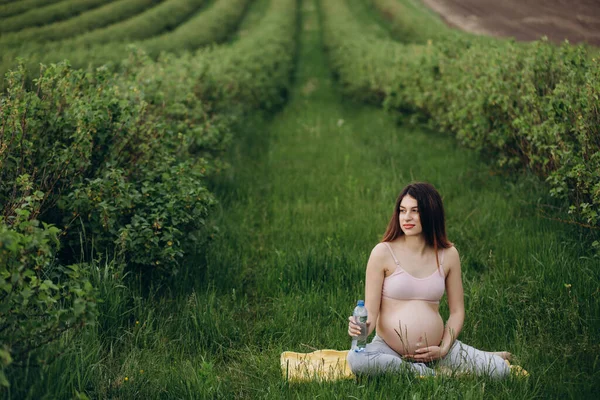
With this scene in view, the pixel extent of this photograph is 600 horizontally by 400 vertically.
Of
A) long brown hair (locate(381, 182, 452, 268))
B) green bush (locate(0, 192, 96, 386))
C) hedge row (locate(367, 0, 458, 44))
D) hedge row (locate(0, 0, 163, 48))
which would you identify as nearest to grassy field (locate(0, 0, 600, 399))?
green bush (locate(0, 192, 96, 386))

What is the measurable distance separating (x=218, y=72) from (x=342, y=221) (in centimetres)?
513

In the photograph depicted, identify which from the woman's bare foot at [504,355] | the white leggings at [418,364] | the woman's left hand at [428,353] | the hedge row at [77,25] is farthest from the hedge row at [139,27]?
the woman's bare foot at [504,355]

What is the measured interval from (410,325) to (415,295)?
0.62 ft

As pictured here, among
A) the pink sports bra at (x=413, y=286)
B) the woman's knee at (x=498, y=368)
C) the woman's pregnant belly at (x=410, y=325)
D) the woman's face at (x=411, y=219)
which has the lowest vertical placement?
the woman's knee at (x=498, y=368)

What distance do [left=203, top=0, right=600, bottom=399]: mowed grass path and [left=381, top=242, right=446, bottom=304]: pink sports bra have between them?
1.68 ft

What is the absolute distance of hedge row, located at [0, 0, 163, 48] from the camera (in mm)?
17598

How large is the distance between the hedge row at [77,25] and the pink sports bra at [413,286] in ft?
38.7

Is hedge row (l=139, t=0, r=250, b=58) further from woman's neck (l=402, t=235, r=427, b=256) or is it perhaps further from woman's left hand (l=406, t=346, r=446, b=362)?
woman's left hand (l=406, t=346, r=446, b=362)

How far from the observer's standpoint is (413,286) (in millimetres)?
3748

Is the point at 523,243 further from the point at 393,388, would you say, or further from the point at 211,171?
the point at 211,171

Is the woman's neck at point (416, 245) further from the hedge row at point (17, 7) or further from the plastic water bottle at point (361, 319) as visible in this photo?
the hedge row at point (17, 7)

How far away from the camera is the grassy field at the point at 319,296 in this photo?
140 inches

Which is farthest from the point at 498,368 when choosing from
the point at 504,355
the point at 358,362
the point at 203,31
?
the point at 203,31

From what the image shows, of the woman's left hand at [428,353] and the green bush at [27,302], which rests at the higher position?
the green bush at [27,302]
